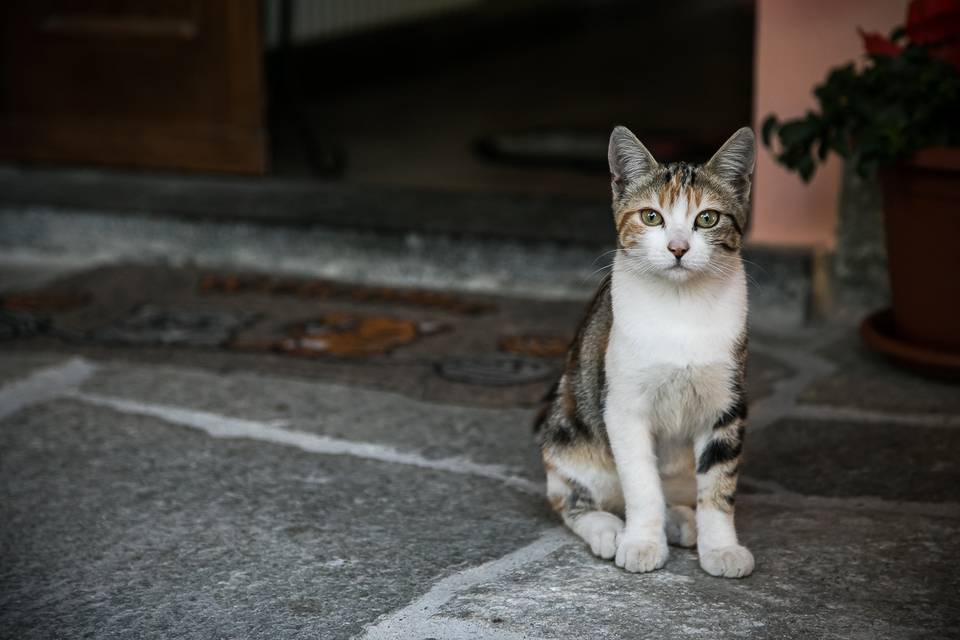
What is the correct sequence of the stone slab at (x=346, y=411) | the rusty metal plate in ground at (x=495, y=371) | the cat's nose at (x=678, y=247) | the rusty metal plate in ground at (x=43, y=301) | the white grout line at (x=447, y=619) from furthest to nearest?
the rusty metal plate in ground at (x=43, y=301)
the rusty metal plate in ground at (x=495, y=371)
the stone slab at (x=346, y=411)
the cat's nose at (x=678, y=247)
the white grout line at (x=447, y=619)

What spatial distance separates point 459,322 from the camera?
3426 millimetres

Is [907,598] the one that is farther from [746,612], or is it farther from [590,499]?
[590,499]

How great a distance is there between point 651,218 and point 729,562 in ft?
1.90

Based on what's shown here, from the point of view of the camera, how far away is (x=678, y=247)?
71.8 inches

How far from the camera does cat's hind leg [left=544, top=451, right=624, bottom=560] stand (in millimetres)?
2021

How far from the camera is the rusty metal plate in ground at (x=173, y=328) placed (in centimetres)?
326

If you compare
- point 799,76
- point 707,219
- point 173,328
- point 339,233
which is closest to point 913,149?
point 799,76

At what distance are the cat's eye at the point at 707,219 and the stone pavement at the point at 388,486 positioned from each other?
1.88 ft

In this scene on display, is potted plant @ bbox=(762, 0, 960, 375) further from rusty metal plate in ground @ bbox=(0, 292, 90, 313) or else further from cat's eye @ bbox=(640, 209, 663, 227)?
rusty metal plate in ground @ bbox=(0, 292, 90, 313)

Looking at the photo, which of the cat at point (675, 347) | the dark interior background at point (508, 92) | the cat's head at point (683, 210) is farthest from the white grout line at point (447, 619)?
the dark interior background at point (508, 92)

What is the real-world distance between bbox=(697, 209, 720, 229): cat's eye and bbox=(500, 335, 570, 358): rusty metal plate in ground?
49.2 inches

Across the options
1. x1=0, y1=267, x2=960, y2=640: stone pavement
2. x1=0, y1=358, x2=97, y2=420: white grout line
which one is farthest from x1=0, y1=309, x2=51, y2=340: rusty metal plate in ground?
x1=0, y1=358, x2=97, y2=420: white grout line

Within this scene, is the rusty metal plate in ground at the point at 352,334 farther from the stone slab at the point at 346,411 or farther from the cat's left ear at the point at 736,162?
the cat's left ear at the point at 736,162

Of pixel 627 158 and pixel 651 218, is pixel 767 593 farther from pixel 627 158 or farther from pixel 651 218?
pixel 627 158
